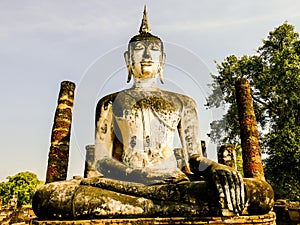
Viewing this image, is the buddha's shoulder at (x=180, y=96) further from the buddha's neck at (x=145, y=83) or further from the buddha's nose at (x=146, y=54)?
the buddha's nose at (x=146, y=54)

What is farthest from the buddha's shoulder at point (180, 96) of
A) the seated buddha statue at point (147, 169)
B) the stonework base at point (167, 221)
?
the stonework base at point (167, 221)

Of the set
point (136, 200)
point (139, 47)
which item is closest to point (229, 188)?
point (136, 200)

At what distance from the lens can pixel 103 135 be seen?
15.4ft

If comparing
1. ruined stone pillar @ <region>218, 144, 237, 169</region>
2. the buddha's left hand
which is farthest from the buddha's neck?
ruined stone pillar @ <region>218, 144, 237, 169</region>

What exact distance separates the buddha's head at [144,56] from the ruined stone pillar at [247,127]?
9.11ft

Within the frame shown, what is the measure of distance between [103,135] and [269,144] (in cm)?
1222

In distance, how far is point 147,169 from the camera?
4000 mm

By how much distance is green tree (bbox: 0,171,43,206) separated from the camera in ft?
149

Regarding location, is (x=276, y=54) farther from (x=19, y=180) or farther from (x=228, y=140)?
(x=19, y=180)

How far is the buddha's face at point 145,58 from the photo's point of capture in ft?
17.1

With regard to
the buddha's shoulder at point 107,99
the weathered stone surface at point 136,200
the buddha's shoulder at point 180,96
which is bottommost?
the weathered stone surface at point 136,200

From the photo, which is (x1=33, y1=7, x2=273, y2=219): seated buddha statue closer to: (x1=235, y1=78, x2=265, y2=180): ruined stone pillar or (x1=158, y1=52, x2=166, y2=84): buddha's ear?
(x1=158, y1=52, x2=166, y2=84): buddha's ear

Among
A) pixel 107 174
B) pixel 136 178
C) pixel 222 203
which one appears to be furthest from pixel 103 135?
pixel 222 203

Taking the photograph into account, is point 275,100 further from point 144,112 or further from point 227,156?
point 144,112
